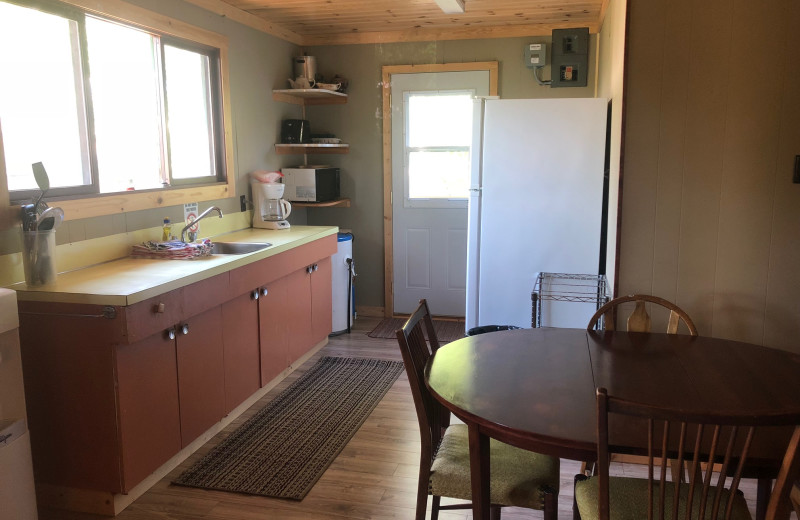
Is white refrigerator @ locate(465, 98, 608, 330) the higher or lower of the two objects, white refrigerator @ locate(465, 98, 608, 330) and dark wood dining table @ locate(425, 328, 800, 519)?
the higher

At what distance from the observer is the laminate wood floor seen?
2.45m

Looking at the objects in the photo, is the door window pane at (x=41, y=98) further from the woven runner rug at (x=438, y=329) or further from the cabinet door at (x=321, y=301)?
the woven runner rug at (x=438, y=329)

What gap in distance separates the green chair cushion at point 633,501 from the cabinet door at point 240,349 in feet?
6.18

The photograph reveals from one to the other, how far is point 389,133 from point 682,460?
3.98 meters

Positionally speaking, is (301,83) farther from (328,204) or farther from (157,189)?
(157,189)

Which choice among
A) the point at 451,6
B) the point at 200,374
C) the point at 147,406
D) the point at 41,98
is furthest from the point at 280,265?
the point at 451,6

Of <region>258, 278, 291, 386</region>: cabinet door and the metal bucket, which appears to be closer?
<region>258, 278, 291, 386</region>: cabinet door

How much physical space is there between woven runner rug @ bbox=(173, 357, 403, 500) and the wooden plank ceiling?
90.6 inches

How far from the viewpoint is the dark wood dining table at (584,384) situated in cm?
155

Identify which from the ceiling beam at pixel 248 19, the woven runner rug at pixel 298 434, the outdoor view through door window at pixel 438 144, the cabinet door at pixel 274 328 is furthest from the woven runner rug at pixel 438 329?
the ceiling beam at pixel 248 19

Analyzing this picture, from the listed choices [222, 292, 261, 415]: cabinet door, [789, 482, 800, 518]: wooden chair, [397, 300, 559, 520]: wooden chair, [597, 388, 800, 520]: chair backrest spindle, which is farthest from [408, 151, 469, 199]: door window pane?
[597, 388, 800, 520]: chair backrest spindle

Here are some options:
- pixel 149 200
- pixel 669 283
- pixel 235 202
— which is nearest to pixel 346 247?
pixel 235 202

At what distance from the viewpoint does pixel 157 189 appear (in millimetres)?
3422

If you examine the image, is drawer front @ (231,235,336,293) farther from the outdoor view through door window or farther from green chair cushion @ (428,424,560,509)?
green chair cushion @ (428,424,560,509)
